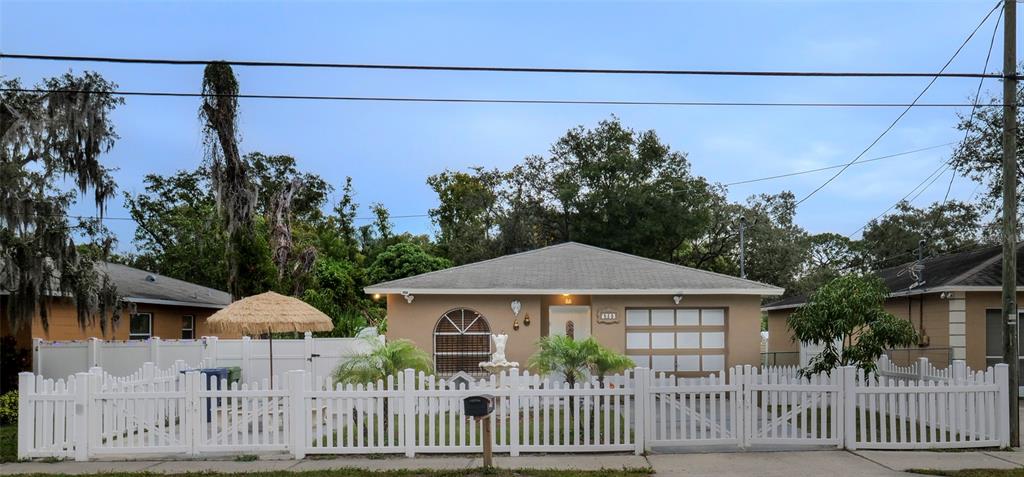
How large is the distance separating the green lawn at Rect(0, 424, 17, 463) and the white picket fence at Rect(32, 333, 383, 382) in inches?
110

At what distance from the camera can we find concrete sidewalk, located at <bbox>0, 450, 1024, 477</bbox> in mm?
9820

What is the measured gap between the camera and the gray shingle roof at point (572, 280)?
60.0ft

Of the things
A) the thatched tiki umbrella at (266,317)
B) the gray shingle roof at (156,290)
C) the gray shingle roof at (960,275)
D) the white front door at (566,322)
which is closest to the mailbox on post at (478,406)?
the thatched tiki umbrella at (266,317)

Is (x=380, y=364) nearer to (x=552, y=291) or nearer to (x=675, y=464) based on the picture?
(x=675, y=464)

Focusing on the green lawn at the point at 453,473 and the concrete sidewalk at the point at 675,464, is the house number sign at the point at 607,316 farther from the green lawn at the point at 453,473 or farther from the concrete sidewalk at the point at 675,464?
the green lawn at the point at 453,473

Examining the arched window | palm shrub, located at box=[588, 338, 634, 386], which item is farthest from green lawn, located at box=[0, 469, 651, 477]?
the arched window

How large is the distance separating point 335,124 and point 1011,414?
23.1m

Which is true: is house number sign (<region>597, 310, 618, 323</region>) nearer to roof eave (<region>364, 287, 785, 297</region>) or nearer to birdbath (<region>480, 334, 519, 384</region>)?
roof eave (<region>364, 287, 785, 297</region>)

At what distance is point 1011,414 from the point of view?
11.3 metres

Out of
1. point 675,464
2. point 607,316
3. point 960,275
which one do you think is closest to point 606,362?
point 675,464

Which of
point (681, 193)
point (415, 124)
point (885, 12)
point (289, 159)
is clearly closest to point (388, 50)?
point (885, 12)

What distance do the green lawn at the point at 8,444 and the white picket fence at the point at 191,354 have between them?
278 cm

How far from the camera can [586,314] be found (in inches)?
767

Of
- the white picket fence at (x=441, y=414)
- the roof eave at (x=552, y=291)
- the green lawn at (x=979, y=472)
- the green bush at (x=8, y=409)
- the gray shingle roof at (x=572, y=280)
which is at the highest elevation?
the gray shingle roof at (x=572, y=280)
